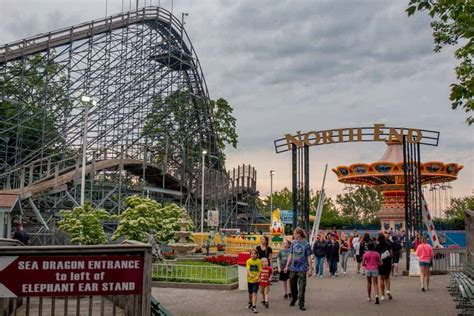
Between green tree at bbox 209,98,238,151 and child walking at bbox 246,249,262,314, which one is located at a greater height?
green tree at bbox 209,98,238,151

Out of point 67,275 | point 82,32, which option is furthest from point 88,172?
point 67,275

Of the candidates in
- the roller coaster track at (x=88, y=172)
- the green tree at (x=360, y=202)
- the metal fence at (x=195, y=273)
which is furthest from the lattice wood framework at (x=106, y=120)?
the green tree at (x=360, y=202)

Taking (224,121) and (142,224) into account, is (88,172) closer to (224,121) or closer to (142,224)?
(142,224)

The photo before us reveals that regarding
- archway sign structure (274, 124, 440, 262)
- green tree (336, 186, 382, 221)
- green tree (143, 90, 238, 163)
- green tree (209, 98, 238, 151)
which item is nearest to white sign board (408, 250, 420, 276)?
archway sign structure (274, 124, 440, 262)

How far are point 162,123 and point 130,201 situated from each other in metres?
28.9

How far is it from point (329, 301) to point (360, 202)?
308 feet

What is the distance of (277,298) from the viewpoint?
14.0 metres

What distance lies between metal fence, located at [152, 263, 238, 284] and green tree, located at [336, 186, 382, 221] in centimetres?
8854

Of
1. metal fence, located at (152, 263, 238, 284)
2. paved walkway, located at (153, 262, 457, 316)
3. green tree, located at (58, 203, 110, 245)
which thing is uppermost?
green tree, located at (58, 203, 110, 245)

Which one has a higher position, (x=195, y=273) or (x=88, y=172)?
(x=88, y=172)

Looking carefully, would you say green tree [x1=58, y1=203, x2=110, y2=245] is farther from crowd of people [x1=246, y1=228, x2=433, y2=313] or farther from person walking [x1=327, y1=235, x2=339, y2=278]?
person walking [x1=327, y1=235, x2=339, y2=278]

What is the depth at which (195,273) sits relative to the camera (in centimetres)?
1694

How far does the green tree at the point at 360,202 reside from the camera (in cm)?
10300

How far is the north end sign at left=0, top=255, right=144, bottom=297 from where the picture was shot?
20.2ft
